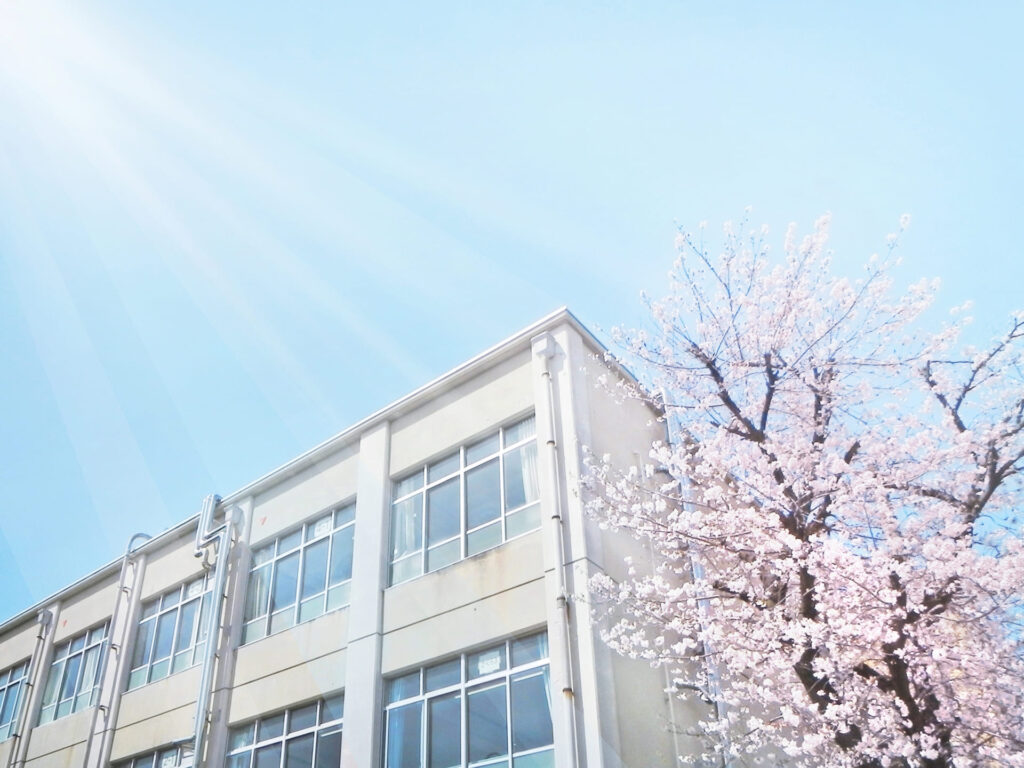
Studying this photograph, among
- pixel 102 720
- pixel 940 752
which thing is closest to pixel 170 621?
pixel 102 720

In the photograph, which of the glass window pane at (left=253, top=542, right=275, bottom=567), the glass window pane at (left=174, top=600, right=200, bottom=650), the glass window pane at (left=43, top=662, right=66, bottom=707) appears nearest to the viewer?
the glass window pane at (left=253, top=542, right=275, bottom=567)

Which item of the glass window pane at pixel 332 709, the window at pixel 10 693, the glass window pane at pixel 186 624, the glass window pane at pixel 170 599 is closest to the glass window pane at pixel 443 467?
the glass window pane at pixel 332 709

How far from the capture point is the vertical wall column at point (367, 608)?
12.6 m

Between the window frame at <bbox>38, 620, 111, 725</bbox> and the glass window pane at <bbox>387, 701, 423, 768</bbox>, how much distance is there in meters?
9.37

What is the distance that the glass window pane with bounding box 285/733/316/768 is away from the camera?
13648mm

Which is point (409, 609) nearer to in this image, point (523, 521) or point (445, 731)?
point (445, 731)

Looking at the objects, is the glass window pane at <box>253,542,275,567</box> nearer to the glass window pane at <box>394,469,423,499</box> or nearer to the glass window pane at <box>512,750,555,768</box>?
the glass window pane at <box>394,469,423,499</box>

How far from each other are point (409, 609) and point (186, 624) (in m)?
6.84

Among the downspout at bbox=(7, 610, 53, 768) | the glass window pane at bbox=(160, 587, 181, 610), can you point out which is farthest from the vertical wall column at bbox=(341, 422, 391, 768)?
the downspout at bbox=(7, 610, 53, 768)

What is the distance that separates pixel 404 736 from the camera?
1241 centimetres

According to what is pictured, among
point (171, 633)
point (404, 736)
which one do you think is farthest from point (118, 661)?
point (404, 736)

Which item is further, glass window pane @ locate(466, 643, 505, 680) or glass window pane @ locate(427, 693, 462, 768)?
glass window pane @ locate(466, 643, 505, 680)

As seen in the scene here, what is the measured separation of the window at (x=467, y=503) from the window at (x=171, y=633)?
214 inches

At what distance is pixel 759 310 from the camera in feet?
39.0
